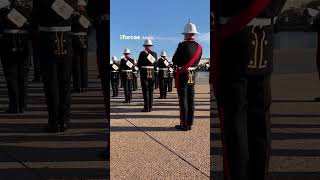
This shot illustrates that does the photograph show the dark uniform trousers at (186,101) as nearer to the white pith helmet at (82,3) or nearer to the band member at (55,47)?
the band member at (55,47)

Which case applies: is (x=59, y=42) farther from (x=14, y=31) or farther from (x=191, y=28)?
(x=191, y=28)

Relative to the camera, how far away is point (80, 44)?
3162 millimetres

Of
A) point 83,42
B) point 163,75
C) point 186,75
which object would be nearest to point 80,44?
point 83,42

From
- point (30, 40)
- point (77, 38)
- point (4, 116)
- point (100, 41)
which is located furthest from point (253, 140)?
point (4, 116)

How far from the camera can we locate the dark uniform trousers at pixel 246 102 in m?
2.34

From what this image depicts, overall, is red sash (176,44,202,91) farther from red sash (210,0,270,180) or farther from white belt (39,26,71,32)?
red sash (210,0,270,180)

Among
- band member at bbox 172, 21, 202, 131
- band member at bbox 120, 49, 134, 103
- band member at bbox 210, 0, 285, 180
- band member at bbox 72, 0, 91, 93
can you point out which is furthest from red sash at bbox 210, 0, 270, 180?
band member at bbox 120, 49, 134, 103

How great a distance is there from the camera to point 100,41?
291 centimetres

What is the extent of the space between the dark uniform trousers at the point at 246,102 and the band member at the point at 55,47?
1028mm

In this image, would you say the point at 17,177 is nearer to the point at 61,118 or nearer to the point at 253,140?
the point at 61,118

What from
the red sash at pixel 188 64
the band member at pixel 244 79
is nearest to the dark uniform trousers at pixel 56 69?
the band member at pixel 244 79

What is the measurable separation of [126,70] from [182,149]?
478cm

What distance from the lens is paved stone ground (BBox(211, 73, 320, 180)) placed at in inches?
132

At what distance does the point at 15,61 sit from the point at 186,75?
2125 mm
